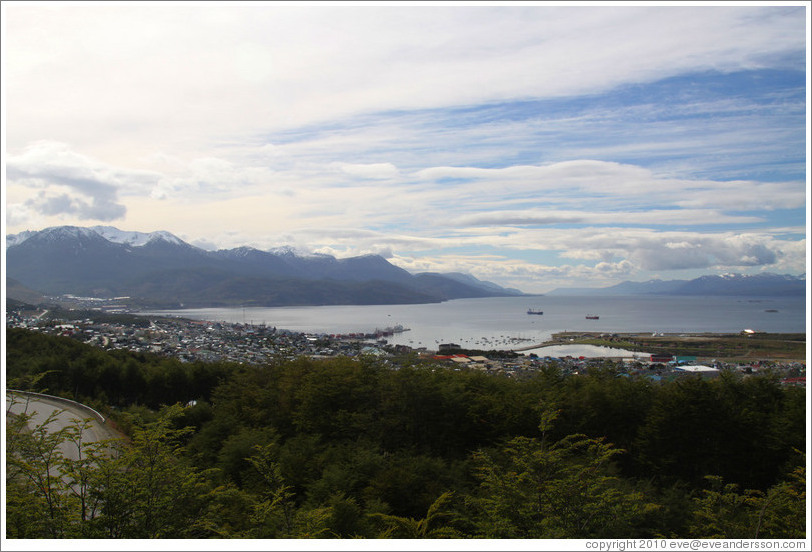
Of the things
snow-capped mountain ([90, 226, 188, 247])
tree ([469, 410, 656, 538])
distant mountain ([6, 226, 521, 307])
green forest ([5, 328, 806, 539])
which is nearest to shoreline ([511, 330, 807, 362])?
green forest ([5, 328, 806, 539])

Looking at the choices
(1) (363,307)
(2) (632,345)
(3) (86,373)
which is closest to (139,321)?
(3) (86,373)

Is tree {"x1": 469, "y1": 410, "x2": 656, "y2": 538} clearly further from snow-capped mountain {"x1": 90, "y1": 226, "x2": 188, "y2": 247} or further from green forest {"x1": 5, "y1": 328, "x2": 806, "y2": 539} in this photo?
snow-capped mountain {"x1": 90, "y1": 226, "x2": 188, "y2": 247}

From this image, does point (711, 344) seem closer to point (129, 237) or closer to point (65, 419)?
point (65, 419)

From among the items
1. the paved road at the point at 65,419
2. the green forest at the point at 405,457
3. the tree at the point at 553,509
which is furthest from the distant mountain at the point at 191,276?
the tree at the point at 553,509

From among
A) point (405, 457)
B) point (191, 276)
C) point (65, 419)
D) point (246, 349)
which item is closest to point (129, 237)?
point (191, 276)

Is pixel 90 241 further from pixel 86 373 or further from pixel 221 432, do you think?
pixel 221 432

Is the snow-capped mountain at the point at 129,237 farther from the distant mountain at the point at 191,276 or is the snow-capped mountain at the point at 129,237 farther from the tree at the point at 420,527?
the tree at the point at 420,527
